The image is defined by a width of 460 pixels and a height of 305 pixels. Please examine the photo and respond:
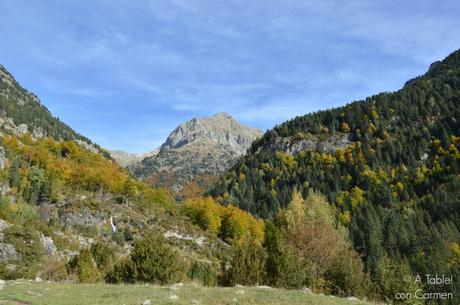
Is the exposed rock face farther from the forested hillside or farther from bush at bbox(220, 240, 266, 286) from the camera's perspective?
bush at bbox(220, 240, 266, 286)

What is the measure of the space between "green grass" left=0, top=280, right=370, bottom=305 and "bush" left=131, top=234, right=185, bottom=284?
6.01m

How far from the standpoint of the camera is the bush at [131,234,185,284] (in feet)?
83.0

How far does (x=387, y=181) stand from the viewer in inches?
6048

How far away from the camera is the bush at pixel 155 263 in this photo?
83.0ft

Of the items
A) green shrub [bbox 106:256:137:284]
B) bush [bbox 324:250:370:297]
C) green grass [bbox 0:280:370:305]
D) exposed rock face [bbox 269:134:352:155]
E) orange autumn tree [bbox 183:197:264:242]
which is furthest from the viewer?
exposed rock face [bbox 269:134:352:155]

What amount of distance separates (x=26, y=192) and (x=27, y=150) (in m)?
38.1

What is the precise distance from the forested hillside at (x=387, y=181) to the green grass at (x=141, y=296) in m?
75.7

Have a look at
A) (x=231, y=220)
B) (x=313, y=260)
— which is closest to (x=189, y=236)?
(x=231, y=220)

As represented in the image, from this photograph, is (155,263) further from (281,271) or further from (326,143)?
(326,143)

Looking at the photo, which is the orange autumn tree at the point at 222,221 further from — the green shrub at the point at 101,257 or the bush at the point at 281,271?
the bush at the point at 281,271

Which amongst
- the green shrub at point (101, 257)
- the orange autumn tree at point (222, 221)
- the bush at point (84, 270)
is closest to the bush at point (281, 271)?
the bush at point (84, 270)

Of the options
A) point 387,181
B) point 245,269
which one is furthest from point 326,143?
point 245,269

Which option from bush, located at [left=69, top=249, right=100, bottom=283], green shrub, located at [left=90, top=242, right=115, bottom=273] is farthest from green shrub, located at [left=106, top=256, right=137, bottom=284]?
green shrub, located at [left=90, top=242, right=115, bottom=273]

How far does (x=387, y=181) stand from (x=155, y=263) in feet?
474
